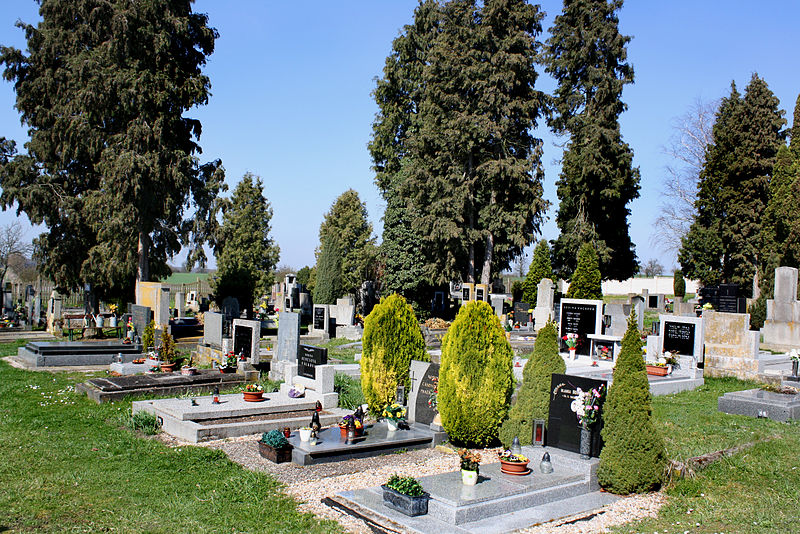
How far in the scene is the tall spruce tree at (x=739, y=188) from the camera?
123 feet

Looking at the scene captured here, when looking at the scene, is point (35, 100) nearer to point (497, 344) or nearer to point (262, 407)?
point (262, 407)

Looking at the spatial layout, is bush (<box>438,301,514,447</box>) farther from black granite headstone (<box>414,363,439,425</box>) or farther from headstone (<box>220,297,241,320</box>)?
headstone (<box>220,297,241,320</box>)

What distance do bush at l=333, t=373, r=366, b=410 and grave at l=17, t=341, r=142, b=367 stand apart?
695cm

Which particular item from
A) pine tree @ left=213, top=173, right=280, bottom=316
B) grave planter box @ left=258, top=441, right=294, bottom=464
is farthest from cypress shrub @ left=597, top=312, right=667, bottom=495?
pine tree @ left=213, top=173, right=280, bottom=316

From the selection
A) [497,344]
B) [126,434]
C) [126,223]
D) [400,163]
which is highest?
[400,163]

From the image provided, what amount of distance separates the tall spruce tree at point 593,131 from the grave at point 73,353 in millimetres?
24990

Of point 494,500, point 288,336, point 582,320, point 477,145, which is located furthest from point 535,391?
point 477,145

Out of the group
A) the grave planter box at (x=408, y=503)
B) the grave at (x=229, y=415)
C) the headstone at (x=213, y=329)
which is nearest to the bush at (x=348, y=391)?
the grave at (x=229, y=415)

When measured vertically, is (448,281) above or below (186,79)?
below

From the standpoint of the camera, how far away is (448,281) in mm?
37094

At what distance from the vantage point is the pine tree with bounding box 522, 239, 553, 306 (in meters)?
40.1

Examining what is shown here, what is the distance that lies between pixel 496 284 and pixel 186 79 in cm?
2460

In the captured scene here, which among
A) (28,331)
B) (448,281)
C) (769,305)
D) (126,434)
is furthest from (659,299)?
(126,434)

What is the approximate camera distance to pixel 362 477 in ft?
29.3
